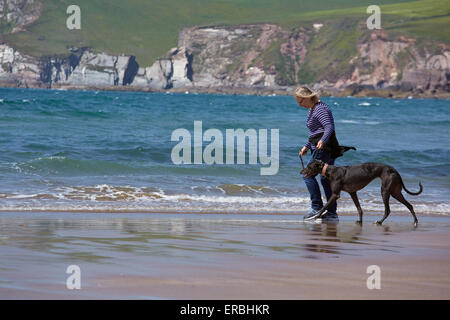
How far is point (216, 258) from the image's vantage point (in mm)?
6496

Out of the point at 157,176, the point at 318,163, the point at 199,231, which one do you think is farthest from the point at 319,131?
Answer: the point at 157,176

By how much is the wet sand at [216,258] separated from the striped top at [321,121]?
47.7 inches

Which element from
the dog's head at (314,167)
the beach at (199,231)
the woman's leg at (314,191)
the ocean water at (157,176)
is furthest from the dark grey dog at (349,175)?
the ocean water at (157,176)

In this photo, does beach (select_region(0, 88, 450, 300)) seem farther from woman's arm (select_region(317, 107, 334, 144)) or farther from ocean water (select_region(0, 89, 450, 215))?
woman's arm (select_region(317, 107, 334, 144))

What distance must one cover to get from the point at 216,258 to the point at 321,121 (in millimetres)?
3547

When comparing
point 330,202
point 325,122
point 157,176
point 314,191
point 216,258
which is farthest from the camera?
point 157,176

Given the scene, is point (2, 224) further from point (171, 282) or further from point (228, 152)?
point (228, 152)

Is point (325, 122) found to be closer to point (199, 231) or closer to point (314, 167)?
point (314, 167)

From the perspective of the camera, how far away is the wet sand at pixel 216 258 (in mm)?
5199

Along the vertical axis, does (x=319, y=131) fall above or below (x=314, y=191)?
above

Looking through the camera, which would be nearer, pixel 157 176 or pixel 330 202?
pixel 330 202

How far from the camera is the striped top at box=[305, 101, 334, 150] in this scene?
9.38 m
